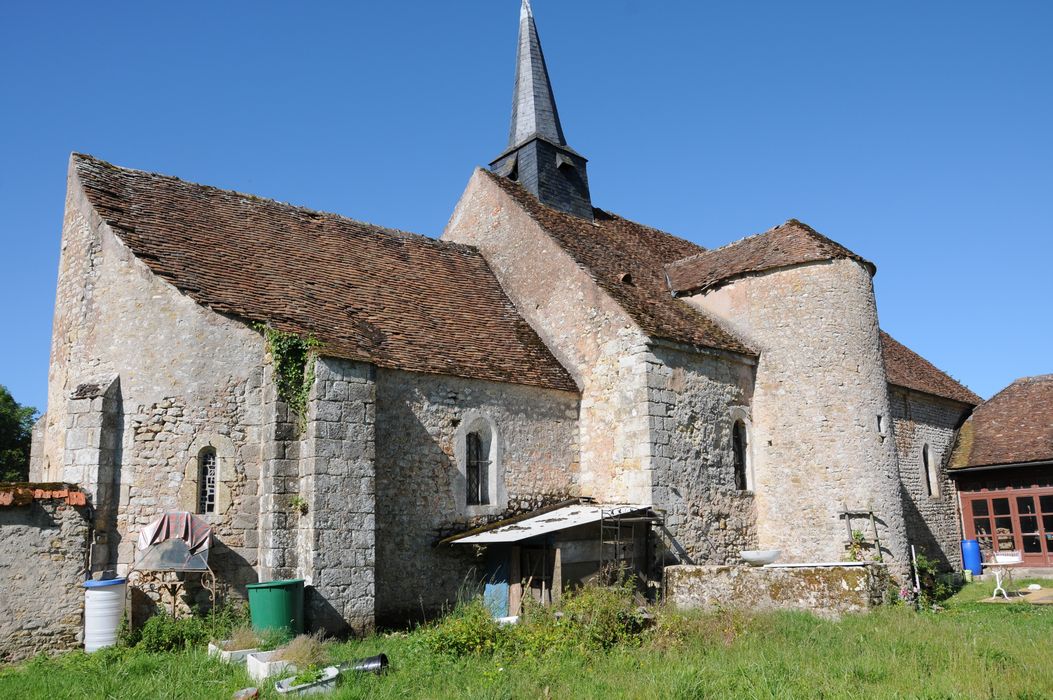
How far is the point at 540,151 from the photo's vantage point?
21.0 metres

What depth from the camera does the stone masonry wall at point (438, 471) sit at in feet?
42.0

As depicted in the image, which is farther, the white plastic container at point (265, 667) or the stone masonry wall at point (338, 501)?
the stone masonry wall at point (338, 501)

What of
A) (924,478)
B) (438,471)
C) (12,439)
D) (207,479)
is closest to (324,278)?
(438,471)

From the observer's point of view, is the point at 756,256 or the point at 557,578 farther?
the point at 756,256

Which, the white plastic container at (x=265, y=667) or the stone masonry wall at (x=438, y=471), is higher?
the stone masonry wall at (x=438, y=471)

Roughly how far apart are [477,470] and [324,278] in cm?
443

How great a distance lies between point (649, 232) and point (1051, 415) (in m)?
10.7

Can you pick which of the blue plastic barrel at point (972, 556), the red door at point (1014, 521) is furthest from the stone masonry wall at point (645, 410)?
the red door at point (1014, 521)

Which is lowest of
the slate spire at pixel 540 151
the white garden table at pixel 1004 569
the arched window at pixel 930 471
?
the white garden table at pixel 1004 569

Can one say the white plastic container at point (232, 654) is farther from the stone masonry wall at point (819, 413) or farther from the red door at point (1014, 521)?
the red door at point (1014, 521)

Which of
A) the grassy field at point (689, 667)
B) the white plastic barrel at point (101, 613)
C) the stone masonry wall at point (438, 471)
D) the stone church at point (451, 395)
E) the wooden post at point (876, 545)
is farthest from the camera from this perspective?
the wooden post at point (876, 545)

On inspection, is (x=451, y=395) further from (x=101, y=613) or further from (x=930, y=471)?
(x=930, y=471)

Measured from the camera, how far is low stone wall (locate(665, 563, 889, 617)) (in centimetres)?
1170

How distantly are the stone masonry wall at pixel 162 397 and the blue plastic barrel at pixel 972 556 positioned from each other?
53.4 ft
